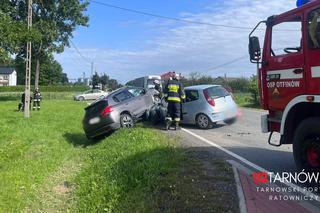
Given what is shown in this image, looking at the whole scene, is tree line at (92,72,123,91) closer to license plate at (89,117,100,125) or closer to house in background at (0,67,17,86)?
house in background at (0,67,17,86)

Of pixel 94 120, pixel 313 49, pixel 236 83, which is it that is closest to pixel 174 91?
pixel 94 120

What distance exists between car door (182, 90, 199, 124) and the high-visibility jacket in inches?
35.5

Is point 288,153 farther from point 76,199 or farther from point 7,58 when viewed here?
point 7,58

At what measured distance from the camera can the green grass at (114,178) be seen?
20.4 ft

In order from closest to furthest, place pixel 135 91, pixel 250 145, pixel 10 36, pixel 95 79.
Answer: pixel 250 145, pixel 135 91, pixel 10 36, pixel 95 79

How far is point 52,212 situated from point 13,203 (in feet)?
2.36

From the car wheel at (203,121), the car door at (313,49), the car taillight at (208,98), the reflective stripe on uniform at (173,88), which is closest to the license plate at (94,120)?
the reflective stripe on uniform at (173,88)

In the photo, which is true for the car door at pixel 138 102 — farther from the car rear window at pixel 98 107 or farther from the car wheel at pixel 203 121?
the car wheel at pixel 203 121

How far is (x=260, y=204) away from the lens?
5.43 meters

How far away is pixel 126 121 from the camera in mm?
14695

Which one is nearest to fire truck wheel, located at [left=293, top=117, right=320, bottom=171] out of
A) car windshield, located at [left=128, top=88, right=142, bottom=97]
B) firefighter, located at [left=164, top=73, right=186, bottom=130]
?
firefighter, located at [left=164, top=73, right=186, bottom=130]

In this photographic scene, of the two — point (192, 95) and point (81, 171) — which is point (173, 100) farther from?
point (81, 171)

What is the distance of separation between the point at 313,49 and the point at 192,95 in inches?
346

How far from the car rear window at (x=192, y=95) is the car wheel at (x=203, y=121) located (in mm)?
643
